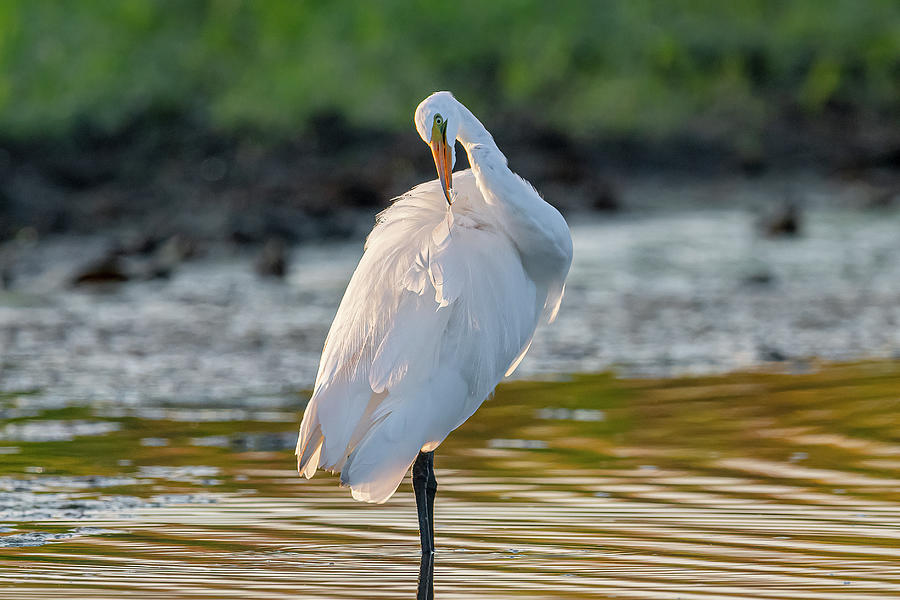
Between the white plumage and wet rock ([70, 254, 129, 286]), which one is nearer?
the white plumage

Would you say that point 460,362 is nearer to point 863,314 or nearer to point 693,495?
point 693,495

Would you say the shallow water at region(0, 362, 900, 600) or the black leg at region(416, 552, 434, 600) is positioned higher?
the shallow water at region(0, 362, 900, 600)

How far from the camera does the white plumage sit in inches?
208

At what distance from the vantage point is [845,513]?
18.3 feet

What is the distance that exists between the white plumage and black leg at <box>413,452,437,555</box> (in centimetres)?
14

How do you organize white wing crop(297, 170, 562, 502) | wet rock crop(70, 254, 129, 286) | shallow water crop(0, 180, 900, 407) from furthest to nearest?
1. wet rock crop(70, 254, 129, 286)
2. shallow water crop(0, 180, 900, 407)
3. white wing crop(297, 170, 562, 502)

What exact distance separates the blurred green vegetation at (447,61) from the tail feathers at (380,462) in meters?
13.4

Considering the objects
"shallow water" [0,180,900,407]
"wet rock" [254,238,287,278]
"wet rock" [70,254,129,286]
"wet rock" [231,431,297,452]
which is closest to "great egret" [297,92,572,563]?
"wet rock" [231,431,297,452]

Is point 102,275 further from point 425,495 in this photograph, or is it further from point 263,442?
point 425,495

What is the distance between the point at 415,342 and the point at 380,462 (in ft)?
1.53

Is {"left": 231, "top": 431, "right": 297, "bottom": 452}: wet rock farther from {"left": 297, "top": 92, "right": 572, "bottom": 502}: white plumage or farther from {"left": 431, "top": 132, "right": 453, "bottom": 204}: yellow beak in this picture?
{"left": 431, "top": 132, "right": 453, "bottom": 204}: yellow beak

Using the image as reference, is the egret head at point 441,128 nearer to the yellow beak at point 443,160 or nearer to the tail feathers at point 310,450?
the yellow beak at point 443,160

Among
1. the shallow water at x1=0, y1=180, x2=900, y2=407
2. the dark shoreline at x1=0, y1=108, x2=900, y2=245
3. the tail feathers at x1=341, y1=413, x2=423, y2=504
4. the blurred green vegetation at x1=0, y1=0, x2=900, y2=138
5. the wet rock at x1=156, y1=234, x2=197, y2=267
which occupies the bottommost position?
the tail feathers at x1=341, y1=413, x2=423, y2=504

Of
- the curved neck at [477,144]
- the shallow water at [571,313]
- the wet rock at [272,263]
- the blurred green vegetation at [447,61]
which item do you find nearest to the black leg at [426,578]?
the curved neck at [477,144]
